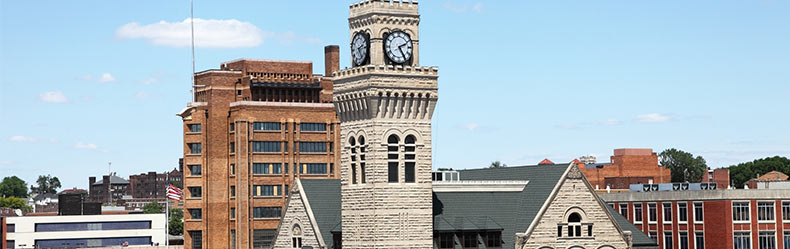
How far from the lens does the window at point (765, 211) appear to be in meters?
99.9

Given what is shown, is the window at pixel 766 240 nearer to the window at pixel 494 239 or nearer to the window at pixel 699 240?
the window at pixel 699 240

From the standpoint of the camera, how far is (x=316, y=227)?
283 ft

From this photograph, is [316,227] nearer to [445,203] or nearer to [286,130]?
[445,203]

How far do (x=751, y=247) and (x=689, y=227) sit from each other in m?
5.44

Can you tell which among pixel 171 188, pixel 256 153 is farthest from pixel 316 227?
pixel 256 153

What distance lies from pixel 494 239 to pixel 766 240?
28.3 metres

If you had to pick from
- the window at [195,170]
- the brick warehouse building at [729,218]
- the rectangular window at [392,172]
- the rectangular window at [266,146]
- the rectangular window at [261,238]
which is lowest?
the rectangular window at [261,238]

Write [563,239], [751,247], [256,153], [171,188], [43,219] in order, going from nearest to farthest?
[563,239]
[751,247]
[171,188]
[256,153]
[43,219]

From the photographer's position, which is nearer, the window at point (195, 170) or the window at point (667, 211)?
the window at point (667, 211)

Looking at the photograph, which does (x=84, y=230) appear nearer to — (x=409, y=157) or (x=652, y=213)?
(x=652, y=213)

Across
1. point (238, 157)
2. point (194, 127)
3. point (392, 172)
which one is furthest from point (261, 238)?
point (392, 172)

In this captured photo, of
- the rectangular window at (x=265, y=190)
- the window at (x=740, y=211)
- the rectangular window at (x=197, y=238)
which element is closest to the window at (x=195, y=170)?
the rectangular window at (x=265, y=190)

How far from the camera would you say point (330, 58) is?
497ft

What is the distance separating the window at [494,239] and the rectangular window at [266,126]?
58938mm
